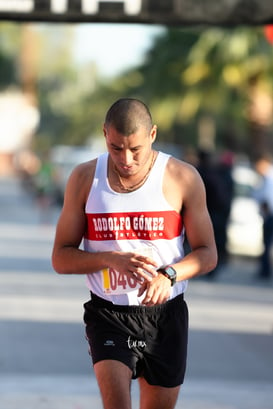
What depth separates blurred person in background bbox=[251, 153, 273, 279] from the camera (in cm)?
1817

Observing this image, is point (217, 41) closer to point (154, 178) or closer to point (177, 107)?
point (177, 107)

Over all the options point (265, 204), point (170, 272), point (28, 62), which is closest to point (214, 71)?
point (265, 204)

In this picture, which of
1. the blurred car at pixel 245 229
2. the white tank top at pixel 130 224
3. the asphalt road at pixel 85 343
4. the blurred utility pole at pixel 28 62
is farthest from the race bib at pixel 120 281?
the blurred utility pole at pixel 28 62

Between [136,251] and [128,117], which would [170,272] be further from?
[128,117]

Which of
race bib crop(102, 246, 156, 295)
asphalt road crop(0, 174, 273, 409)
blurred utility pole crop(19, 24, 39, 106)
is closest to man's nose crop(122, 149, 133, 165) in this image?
Answer: race bib crop(102, 246, 156, 295)

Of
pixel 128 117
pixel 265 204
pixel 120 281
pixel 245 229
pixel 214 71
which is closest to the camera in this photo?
pixel 128 117

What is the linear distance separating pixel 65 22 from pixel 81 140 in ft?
358

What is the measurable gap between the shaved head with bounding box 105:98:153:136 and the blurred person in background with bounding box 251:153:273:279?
42.7 feet

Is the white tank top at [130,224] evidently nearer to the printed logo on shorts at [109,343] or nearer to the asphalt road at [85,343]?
the printed logo on shorts at [109,343]

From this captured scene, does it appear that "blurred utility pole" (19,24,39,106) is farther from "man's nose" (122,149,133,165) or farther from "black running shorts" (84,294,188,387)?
"man's nose" (122,149,133,165)

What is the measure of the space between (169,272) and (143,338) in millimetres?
348

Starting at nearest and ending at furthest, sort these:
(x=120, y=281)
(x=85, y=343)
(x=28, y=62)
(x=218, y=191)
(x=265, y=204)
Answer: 1. (x=120, y=281)
2. (x=85, y=343)
3. (x=218, y=191)
4. (x=265, y=204)
5. (x=28, y=62)

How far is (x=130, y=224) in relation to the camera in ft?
17.4

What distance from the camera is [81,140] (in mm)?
119938
